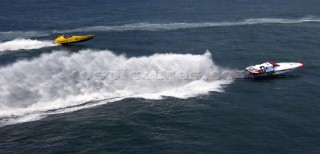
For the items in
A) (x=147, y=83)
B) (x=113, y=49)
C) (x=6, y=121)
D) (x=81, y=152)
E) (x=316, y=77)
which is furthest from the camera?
(x=113, y=49)

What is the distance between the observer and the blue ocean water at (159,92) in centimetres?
4391

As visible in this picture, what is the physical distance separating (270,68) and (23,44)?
59.4m

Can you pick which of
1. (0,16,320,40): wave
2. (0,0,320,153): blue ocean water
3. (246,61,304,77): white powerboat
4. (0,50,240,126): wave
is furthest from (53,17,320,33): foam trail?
(246,61,304,77): white powerboat

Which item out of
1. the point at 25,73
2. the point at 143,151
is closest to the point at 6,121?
the point at 25,73

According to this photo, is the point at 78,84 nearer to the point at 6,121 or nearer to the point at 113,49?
the point at 6,121

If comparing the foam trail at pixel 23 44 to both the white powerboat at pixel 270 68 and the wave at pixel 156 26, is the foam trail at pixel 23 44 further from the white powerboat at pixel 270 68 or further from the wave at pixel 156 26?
the white powerboat at pixel 270 68

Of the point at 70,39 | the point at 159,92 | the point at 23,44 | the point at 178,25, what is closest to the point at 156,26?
the point at 178,25

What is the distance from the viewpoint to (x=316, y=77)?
6644 centimetres

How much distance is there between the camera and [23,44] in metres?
88.4

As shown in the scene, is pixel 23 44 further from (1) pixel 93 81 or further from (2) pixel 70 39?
(1) pixel 93 81

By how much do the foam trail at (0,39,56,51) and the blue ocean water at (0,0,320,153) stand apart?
23 centimetres

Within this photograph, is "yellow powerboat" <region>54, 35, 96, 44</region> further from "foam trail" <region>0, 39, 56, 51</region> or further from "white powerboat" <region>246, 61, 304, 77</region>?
"white powerboat" <region>246, 61, 304, 77</region>

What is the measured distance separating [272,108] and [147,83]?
69.4 ft

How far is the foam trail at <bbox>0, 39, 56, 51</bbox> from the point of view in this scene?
8631 cm
